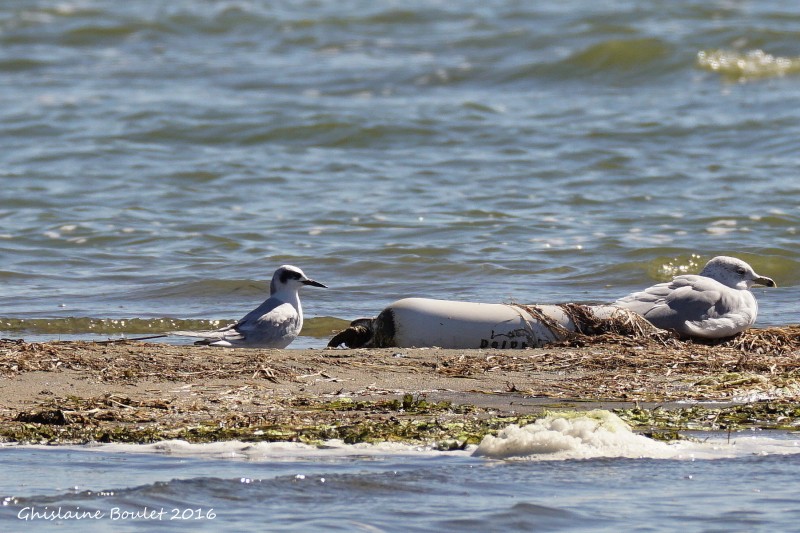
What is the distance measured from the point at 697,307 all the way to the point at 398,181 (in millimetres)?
6383

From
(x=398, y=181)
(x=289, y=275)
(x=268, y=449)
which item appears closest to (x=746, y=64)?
(x=398, y=181)

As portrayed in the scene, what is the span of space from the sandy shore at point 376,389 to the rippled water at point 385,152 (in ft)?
6.95

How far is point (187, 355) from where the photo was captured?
6.51 m

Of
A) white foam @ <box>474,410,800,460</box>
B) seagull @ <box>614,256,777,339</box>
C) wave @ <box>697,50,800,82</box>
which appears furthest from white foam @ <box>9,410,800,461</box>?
wave @ <box>697,50,800,82</box>

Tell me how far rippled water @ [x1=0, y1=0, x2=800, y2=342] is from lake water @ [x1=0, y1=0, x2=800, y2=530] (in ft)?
0.15

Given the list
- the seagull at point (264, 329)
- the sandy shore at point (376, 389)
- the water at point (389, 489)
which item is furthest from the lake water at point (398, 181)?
the seagull at point (264, 329)

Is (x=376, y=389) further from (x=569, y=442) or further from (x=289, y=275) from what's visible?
(x=289, y=275)

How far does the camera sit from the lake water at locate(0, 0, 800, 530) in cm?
440

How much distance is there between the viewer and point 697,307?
7699 mm

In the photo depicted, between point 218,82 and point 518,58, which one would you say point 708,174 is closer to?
point 518,58

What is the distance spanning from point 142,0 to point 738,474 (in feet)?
77.4

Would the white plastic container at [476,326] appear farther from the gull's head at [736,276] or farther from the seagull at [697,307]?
the gull's head at [736,276]

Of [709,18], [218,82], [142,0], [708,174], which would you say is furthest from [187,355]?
[142,0]

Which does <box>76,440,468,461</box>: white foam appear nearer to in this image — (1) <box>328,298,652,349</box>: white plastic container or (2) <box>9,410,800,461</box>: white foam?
(2) <box>9,410,800,461</box>: white foam
